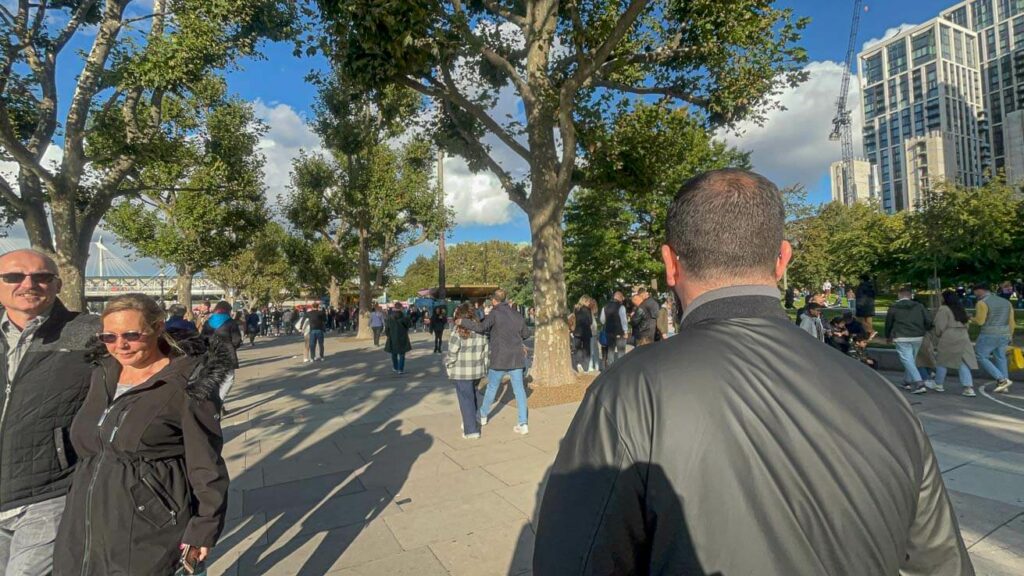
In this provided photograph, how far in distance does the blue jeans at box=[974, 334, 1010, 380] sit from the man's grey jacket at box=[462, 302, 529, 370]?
7.06m

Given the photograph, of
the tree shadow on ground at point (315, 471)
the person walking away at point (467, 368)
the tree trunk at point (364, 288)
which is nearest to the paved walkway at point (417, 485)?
the tree shadow on ground at point (315, 471)

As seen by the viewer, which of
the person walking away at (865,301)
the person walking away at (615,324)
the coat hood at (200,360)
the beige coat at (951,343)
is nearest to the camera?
the coat hood at (200,360)

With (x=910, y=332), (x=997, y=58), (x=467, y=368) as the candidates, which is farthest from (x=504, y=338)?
(x=997, y=58)

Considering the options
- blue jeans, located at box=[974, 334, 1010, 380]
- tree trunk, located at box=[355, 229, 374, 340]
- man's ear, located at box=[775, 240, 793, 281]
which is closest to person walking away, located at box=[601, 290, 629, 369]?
blue jeans, located at box=[974, 334, 1010, 380]

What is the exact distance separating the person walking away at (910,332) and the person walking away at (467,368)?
6557 millimetres

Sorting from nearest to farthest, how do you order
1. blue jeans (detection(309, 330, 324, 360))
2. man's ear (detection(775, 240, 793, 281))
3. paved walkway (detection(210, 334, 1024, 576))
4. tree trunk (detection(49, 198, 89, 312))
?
1. man's ear (detection(775, 240, 793, 281))
2. paved walkway (detection(210, 334, 1024, 576))
3. tree trunk (detection(49, 198, 89, 312))
4. blue jeans (detection(309, 330, 324, 360))

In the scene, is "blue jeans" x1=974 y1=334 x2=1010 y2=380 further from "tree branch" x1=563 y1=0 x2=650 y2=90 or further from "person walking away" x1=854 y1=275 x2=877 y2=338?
"tree branch" x1=563 y1=0 x2=650 y2=90

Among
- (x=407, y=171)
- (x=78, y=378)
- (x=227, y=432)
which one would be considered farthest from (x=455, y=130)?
(x=407, y=171)

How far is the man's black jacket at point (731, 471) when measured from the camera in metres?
0.96

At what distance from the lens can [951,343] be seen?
7.66 m

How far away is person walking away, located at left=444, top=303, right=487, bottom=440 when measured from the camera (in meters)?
6.26

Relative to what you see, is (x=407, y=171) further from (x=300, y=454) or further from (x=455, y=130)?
(x=300, y=454)

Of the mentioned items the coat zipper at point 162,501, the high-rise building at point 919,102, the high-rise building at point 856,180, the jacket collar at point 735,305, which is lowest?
the coat zipper at point 162,501

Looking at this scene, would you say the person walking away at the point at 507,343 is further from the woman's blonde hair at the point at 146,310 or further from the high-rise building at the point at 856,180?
the high-rise building at the point at 856,180
